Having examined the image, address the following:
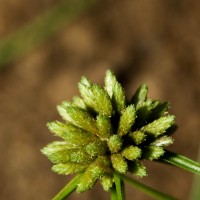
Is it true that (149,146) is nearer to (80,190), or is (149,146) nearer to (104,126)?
(104,126)

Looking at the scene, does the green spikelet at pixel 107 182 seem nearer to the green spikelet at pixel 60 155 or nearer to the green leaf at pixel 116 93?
the green spikelet at pixel 60 155

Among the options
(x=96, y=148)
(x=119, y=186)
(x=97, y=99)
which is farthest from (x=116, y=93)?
(x=119, y=186)

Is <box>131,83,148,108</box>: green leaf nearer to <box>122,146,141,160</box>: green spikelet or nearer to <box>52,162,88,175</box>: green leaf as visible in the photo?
<box>122,146,141,160</box>: green spikelet

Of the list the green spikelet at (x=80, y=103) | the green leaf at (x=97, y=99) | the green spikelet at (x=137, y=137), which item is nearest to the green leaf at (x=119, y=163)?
the green spikelet at (x=137, y=137)

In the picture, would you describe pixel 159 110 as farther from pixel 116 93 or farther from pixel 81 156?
pixel 81 156

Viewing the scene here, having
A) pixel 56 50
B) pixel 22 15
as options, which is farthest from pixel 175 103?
pixel 22 15

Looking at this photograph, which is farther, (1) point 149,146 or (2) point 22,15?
(2) point 22,15

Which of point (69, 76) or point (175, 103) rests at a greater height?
point (69, 76)
